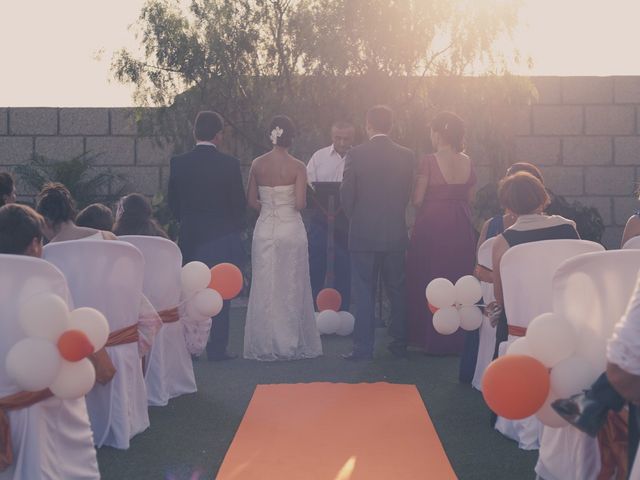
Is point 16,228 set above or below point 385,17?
below

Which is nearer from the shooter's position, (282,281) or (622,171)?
(282,281)

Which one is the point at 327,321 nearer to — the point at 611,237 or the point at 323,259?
the point at 323,259

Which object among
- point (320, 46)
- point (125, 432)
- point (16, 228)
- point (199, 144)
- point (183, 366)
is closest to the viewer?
point (16, 228)

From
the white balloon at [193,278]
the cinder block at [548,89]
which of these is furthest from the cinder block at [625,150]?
the white balloon at [193,278]

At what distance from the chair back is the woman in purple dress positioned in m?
3.02

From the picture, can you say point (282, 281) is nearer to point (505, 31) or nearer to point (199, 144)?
point (199, 144)

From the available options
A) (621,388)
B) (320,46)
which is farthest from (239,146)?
(621,388)

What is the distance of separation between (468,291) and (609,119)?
23.7 ft

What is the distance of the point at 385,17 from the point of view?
40.5 feet

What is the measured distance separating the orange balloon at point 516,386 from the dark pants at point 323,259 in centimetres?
584

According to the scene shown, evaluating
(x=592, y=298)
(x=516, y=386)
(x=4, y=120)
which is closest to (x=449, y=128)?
(x=592, y=298)

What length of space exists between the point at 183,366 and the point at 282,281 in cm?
170

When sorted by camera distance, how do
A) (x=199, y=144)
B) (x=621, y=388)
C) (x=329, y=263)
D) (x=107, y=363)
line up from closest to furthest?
(x=621, y=388) < (x=107, y=363) < (x=199, y=144) < (x=329, y=263)

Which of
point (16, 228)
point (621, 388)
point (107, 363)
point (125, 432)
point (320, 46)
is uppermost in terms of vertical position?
point (320, 46)
